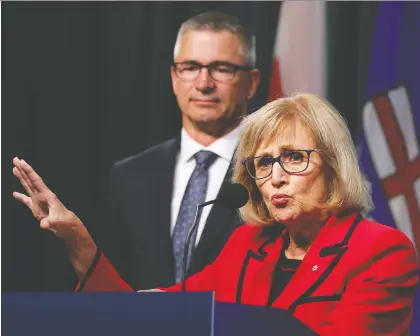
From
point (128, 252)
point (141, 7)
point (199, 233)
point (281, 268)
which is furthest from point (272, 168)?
point (141, 7)

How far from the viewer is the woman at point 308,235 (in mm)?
1831

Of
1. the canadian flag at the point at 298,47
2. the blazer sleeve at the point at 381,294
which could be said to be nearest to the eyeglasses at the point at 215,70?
the canadian flag at the point at 298,47

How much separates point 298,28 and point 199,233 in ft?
2.60

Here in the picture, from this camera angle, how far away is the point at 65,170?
9.14 feet

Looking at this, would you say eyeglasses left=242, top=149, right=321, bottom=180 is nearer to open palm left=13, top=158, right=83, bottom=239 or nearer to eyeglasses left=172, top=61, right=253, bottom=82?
open palm left=13, top=158, right=83, bottom=239

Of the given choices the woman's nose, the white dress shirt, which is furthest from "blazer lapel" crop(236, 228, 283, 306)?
the white dress shirt

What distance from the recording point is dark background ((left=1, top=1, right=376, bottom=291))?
279cm

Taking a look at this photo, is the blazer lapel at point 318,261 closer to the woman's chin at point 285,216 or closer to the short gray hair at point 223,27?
the woman's chin at point 285,216

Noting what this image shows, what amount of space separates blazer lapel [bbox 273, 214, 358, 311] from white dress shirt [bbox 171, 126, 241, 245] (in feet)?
2.23

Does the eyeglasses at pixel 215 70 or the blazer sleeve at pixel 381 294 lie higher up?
the eyeglasses at pixel 215 70

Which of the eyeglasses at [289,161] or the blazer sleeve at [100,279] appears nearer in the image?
the eyeglasses at [289,161]

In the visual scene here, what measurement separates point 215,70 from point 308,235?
2.61 feet

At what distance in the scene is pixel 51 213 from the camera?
2.15 meters

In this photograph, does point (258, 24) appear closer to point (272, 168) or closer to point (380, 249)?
point (272, 168)
